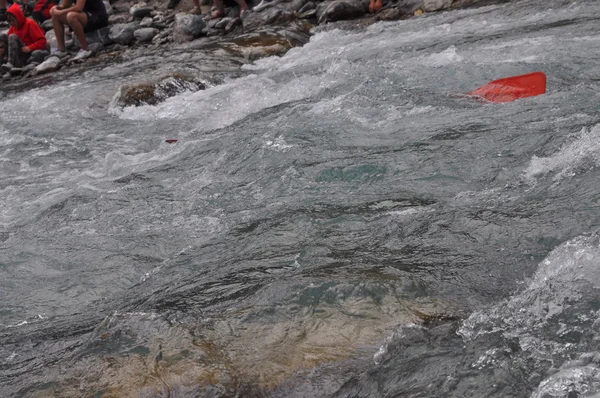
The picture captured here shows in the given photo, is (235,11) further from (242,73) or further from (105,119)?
(105,119)

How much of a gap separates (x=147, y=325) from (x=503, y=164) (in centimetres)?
242

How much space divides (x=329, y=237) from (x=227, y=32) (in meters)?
8.10

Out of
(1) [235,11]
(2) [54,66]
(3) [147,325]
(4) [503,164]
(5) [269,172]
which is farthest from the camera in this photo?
(1) [235,11]

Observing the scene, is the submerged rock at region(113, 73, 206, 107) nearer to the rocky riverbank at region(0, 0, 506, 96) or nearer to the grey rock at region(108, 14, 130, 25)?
the rocky riverbank at region(0, 0, 506, 96)

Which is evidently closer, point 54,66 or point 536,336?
point 536,336

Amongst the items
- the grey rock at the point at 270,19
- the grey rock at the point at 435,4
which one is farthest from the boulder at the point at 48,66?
the grey rock at the point at 435,4

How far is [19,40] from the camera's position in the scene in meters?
12.4

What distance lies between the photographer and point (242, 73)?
890 centimetres

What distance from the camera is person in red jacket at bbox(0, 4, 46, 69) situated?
1224 centimetres

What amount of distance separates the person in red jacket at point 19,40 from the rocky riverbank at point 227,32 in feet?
1.13

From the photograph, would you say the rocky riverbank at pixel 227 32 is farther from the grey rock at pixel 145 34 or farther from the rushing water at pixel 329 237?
the rushing water at pixel 329 237

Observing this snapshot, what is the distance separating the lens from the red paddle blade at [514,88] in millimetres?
5520

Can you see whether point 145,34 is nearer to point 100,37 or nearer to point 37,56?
point 100,37

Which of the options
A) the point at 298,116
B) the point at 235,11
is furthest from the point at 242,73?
the point at 235,11
